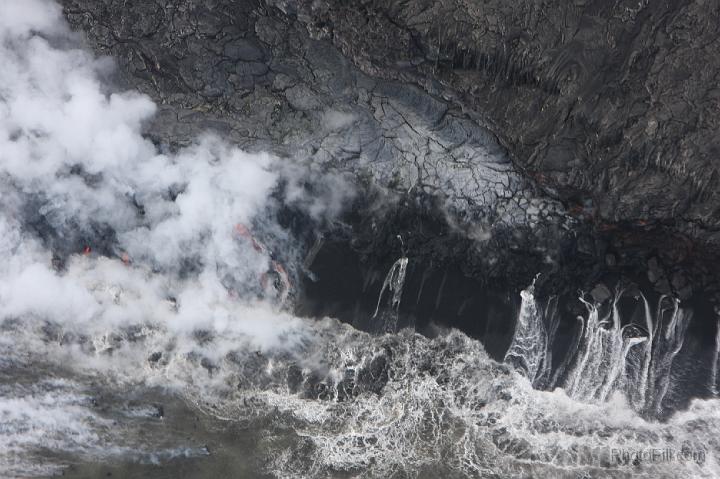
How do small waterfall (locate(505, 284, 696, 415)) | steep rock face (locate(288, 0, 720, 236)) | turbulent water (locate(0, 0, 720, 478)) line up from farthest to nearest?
1. small waterfall (locate(505, 284, 696, 415))
2. turbulent water (locate(0, 0, 720, 478))
3. steep rock face (locate(288, 0, 720, 236))

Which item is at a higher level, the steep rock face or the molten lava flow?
the steep rock face

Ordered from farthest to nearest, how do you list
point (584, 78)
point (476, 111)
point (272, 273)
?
1. point (272, 273)
2. point (476, 111)
3. point (584, 78)

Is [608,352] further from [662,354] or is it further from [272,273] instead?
[272,273]

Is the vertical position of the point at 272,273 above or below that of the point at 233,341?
above

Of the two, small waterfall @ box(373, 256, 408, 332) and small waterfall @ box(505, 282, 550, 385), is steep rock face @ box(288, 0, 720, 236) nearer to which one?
small waterfall @ box(505, 282, 550, 385)

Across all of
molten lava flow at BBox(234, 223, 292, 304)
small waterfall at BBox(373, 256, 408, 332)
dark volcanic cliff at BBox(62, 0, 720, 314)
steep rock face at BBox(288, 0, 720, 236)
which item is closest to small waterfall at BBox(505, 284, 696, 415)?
dark volcanic cliff at BBox(62, 0, 720, 314)

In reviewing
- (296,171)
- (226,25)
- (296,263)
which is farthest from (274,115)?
(296,263)

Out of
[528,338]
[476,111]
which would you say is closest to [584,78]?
[476,111]

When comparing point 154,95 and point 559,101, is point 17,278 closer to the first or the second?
point 154,95
